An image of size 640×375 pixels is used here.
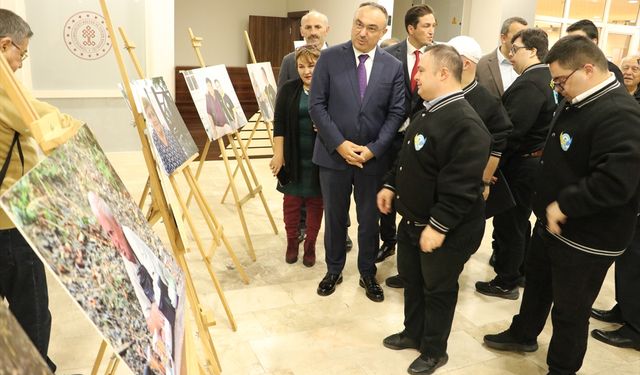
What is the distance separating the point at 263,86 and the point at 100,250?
3458 mm

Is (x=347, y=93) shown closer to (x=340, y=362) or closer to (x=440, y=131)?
(x=440, y=131)

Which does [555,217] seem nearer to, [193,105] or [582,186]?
[582,186]

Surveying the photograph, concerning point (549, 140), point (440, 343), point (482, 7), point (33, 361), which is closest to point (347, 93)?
point (549, 140)

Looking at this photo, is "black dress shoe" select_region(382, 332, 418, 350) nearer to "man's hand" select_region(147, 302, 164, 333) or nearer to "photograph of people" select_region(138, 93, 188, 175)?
"photograph of people" select_region(138, 93, 188, 175)

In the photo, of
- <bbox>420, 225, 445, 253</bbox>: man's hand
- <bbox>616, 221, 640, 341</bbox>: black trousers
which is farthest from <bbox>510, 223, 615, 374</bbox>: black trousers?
<bbox>616, 221, 640, 341</bbox>: black trousers

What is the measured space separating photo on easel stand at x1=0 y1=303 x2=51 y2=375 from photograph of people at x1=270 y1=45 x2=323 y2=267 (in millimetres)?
2602

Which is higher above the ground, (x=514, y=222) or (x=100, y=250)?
(x=100, y=250)

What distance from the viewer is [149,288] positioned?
1105 millimetres

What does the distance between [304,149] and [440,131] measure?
1359mm

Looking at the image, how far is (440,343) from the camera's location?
7.45 feet

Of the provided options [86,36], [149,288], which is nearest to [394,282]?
[149,288]

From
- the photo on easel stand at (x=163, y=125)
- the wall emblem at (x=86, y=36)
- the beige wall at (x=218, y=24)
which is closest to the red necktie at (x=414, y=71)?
the photo on easel stand at (x=163, y=125)

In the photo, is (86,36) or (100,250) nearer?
(100,250)

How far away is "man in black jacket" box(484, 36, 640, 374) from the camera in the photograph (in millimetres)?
1788
